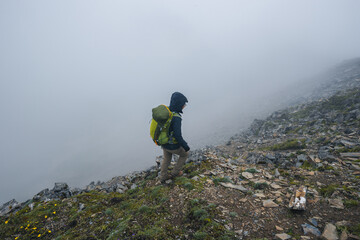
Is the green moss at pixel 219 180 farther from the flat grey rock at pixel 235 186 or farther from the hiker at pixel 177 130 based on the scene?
the hiker at pixel 177 130

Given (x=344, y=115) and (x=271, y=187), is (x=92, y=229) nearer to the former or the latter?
(x=271, y=187)

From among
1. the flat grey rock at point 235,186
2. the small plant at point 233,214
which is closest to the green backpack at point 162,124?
the flat grey rock at point 235,186

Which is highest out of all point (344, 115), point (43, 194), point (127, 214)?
point (43, 194)

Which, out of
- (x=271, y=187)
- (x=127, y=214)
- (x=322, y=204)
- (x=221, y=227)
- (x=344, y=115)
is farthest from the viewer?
(x=344, y=115)

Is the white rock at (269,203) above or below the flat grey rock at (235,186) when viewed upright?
below

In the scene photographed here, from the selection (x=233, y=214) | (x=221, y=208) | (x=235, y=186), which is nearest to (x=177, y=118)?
(x=221, y=208)

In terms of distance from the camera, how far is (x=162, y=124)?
262 inches

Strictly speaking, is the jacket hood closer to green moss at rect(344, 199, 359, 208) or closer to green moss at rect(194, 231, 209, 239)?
green moss at rect(194, 231, 209, 239)

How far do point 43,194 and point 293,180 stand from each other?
1448 centimetres

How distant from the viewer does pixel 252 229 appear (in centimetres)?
485

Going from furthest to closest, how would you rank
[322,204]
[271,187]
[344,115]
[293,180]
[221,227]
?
[344,115], [293,180], [271,187], [322,204], [221,227]

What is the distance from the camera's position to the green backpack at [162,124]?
250 inches

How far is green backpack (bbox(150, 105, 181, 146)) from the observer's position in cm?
634

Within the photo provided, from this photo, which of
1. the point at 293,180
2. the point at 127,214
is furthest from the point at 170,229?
the point at 293,180
